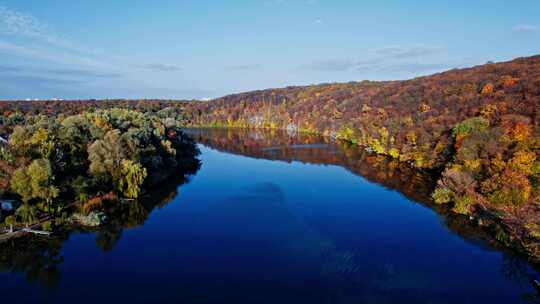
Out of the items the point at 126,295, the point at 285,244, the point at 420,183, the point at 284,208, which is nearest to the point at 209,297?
the point at 126,295

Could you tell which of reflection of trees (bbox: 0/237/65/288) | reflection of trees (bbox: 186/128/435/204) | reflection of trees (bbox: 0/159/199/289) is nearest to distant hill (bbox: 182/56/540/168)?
reflection of trees (bbox: 186/128/435/204)

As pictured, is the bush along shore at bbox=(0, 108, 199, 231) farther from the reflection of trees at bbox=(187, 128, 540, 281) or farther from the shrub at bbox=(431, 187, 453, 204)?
the shrub at bbox=(431, 187, 453, 204)

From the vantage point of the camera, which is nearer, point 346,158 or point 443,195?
point 443,195

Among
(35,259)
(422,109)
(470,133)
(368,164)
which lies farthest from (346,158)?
(35,259)

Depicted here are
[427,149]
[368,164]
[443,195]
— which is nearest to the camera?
[443,195]

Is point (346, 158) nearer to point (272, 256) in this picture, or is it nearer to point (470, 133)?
point (470, 133)

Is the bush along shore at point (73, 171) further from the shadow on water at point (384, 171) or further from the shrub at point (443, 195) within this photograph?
the shrub at point (443, 195)
